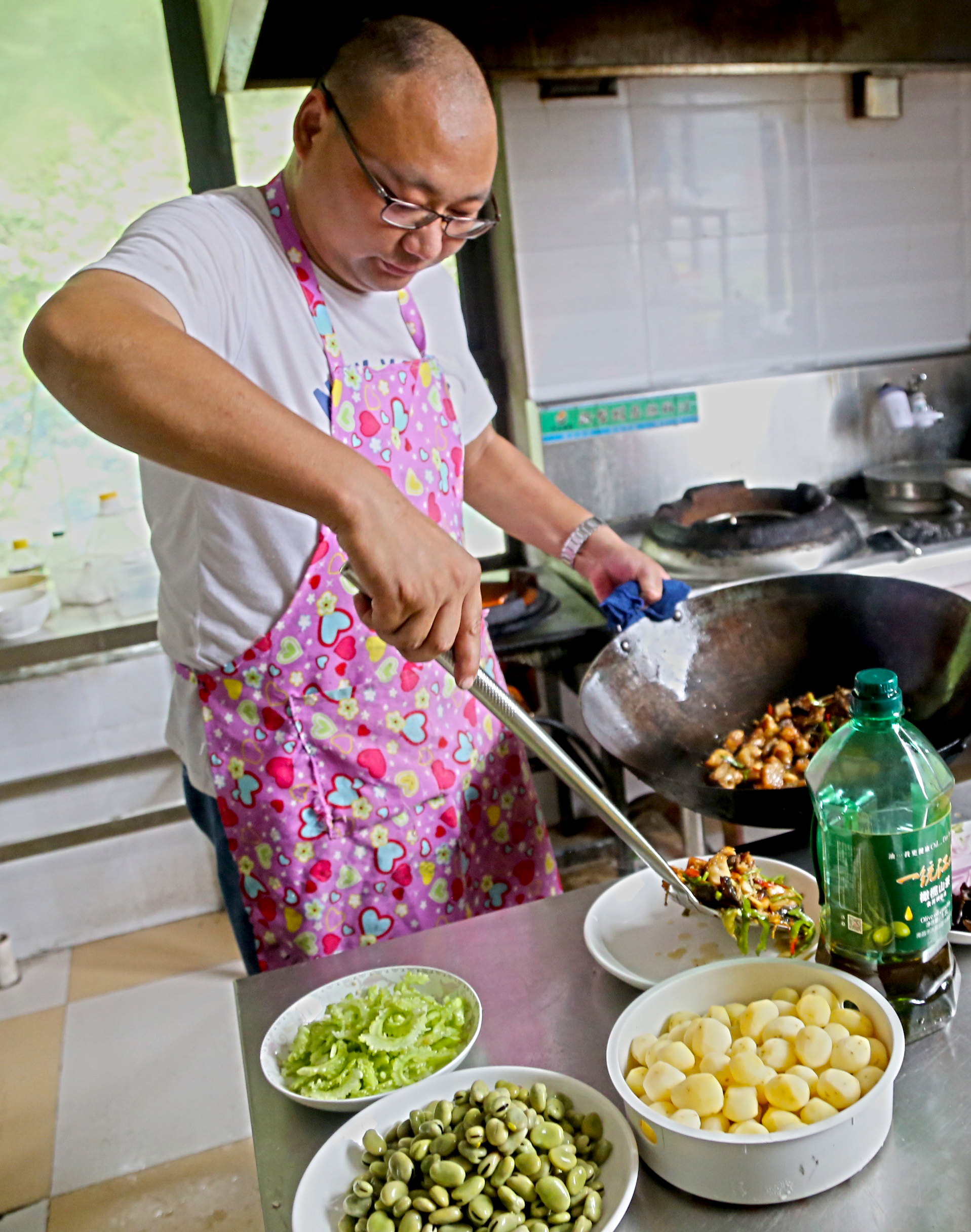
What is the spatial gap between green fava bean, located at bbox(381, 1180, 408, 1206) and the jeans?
2.44ft

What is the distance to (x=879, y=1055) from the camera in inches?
A: 28.6

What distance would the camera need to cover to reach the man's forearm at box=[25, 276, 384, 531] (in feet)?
2.88

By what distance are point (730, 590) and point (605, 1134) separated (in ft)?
2.81

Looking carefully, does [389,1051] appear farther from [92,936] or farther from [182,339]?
[92,936]

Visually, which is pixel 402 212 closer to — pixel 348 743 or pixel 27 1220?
pixel 348 743

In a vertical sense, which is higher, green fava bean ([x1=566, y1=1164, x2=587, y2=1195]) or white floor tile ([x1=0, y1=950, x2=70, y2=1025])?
green fava bean ([x1=566, y1=1164, x2=587, y2=1195])

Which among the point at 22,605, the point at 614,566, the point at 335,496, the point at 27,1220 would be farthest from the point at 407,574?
the point at 22,605

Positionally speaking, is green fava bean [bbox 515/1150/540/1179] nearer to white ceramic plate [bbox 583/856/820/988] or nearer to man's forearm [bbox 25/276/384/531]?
white ceramic plate [bbox 583/856/820/988]

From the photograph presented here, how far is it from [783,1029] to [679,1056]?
8cm

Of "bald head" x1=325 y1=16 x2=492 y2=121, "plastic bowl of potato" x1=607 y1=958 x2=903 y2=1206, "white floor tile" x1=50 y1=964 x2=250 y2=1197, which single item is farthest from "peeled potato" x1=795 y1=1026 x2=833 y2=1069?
"white floor tile" x1=50 y1=964 x2=250 y2=1197

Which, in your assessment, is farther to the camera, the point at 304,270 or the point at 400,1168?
the point at 304,270

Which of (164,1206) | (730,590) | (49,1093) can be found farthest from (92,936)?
(730,590)

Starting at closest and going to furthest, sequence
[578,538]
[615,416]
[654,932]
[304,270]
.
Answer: [654,932]
[304,270]
[578,538]
[615,416]

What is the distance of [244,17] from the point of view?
1885 millimetres
